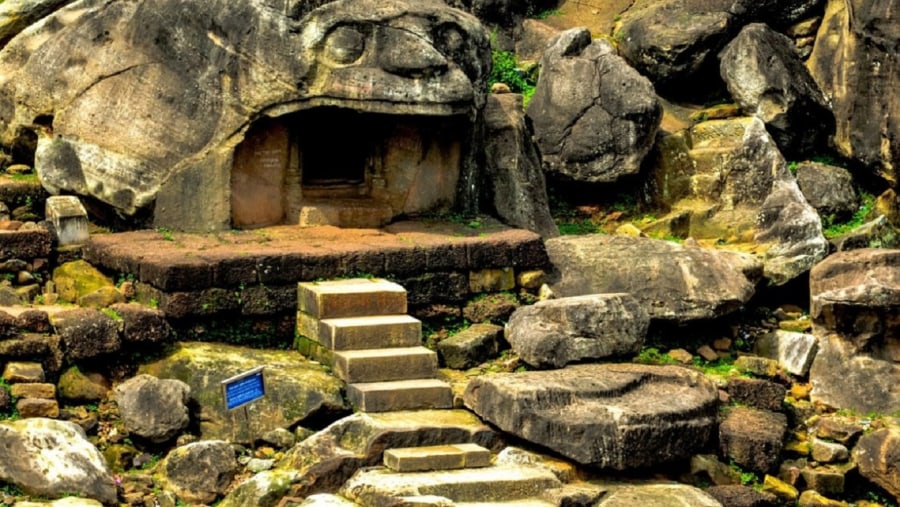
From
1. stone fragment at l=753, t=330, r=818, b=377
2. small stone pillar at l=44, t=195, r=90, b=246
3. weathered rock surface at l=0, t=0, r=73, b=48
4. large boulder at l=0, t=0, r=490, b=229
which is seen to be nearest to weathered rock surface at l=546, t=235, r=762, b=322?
stone fragment at l=753, t=330, r=818, b=377

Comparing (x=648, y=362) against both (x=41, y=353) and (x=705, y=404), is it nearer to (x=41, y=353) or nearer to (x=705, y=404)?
(x=705, y=404)

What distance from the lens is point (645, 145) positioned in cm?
1806

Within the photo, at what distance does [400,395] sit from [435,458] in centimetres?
106

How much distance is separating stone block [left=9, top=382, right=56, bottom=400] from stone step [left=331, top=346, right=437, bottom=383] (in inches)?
89.5

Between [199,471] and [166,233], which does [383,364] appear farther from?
[166,233]

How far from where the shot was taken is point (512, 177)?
17078 mm

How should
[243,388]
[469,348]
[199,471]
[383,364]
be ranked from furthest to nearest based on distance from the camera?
[469,348] → [383,364] → [243,388] → [199,471]

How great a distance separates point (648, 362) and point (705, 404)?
153 cm

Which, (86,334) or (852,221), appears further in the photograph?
(852,221)

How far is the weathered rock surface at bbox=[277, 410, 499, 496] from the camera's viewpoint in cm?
1221

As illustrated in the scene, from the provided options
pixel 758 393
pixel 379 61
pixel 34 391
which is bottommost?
pixel 758 393

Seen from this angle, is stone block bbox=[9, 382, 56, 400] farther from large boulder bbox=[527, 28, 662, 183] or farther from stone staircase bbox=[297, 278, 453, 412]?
large boulder bbox=[527, 28, 662, 183]

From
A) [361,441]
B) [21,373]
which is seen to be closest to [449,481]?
[361,441]

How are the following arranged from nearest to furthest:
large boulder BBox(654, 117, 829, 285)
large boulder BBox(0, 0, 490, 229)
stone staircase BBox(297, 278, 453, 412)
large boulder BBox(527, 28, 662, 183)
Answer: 1. stone staircase BBox(297, 278, 453, 412)
2. large boulder BBox(0, 0, 490, 229)
3. large boulder BBox(654, 117, 829, 285)
4. large boulder BBox(527, 28, 662, 183)
